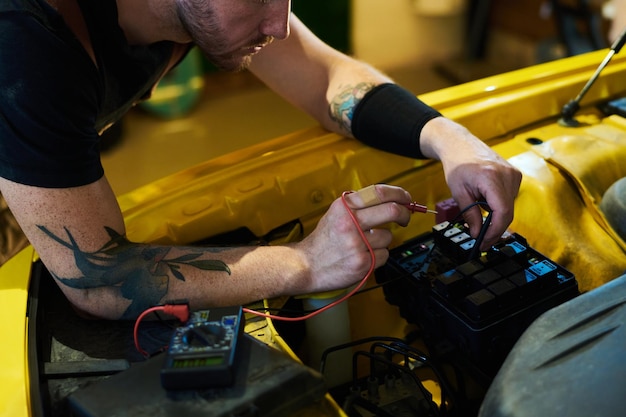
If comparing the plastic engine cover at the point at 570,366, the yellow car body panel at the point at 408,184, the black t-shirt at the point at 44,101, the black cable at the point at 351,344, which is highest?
the black t-shirt at the point at 44,101

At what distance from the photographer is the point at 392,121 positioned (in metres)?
1.05

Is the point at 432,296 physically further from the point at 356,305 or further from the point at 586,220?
the point at 586,220

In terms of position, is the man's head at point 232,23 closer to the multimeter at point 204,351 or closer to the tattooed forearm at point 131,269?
the tattooed forearm at point 131,269

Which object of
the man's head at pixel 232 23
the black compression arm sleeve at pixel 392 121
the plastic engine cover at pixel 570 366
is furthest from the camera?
the black compression arm sleeve at pixel 392 121

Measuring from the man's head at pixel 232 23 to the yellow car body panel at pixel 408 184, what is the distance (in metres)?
0.20

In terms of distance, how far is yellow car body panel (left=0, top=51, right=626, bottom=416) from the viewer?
0.95m

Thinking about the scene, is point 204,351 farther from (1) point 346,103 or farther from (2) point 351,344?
(1) point 346,103

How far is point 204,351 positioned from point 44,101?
36cm

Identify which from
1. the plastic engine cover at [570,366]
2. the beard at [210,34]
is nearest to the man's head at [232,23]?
the beard at [210,34]

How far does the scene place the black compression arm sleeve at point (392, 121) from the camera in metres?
1.04

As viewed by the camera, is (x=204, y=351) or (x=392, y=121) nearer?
(x=204, y=351)

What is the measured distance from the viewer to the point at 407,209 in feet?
2.77

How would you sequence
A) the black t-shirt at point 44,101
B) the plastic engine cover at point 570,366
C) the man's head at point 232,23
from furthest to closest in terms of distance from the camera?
1. the man's head at point 232,23
2. the black t-shirt at point 44,101
3. the plastic engine cover at point 570,366

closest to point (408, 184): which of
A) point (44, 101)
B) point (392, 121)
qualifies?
point (392, 121)
